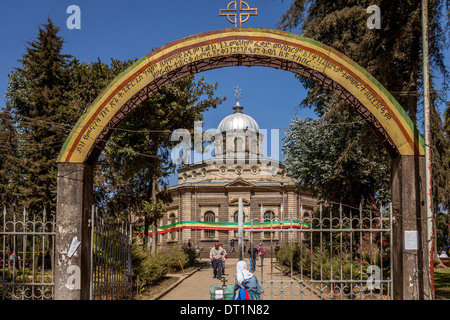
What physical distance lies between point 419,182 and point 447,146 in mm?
6904

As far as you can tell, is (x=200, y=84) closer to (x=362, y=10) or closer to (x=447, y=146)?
(x=362, y=10)

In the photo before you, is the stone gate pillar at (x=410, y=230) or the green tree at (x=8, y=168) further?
the green tree at (x=8, y=168)

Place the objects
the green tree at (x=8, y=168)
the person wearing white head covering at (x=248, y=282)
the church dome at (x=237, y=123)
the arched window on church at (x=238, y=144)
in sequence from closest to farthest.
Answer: the person wearing white head covering at (x=248, y=282)
the green tree at (x=8, y=168)
the arched window on church at (x=238, y=144)
the church dome at (x=237, y=123)

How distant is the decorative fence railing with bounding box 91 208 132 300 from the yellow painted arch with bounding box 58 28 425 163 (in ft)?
4.80

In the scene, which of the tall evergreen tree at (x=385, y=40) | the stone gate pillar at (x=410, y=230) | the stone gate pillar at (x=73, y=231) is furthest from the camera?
the tall evergreen tree at (x=385, y=40)

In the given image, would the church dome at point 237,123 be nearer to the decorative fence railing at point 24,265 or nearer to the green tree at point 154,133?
the green tree at point 154,133

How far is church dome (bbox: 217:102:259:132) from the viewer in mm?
51844

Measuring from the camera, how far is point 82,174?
30.1 ft

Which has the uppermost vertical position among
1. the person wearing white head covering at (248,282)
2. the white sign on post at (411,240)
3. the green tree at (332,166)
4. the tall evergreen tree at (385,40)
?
the tall evergreen tree at (385,40)

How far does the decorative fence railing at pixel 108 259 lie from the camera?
919 cm

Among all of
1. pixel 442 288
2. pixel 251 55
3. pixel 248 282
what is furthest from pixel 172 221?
pixel 248 282

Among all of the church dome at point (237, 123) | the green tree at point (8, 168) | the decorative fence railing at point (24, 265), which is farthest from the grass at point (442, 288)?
the church dome at point (237, 123)

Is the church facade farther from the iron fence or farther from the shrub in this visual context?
the shrub

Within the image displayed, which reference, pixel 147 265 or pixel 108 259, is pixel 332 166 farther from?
pixel 108 259
